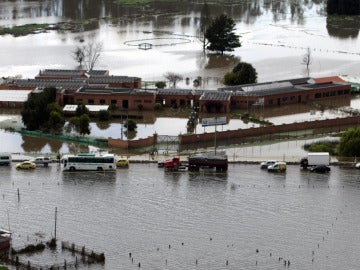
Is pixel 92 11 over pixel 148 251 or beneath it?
over

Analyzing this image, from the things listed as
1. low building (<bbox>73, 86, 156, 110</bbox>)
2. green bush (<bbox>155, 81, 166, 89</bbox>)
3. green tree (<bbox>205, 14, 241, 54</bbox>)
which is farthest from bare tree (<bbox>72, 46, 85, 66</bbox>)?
low building (<bbox>73, 86, 156, 110</bbox>)

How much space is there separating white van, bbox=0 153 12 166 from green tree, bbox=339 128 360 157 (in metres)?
5.93

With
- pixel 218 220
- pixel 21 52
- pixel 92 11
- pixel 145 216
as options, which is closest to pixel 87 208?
pixel 145 216

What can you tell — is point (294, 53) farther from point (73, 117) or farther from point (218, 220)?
point (218, 220)

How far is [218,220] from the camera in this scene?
1500cm

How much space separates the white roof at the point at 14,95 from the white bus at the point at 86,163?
20.0 feet

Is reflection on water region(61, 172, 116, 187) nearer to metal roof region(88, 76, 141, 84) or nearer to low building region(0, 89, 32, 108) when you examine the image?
low building region(0, 89, 32, 108)

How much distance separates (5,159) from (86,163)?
1.50 metres

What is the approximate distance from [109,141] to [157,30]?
60.4ft

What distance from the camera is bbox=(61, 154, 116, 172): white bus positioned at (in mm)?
17828

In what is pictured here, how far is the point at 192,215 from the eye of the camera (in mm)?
15234

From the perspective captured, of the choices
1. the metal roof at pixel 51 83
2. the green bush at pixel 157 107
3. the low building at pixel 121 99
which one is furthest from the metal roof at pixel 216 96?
the metal roof at pixel 51 83

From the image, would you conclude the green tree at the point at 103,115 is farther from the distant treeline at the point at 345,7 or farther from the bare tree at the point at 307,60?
the distant treeline at the point at 345,7

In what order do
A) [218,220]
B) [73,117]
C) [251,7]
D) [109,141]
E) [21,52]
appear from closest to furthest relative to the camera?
[218,220] → [109,141] → [73,117] → [21,52] → [251,7]
